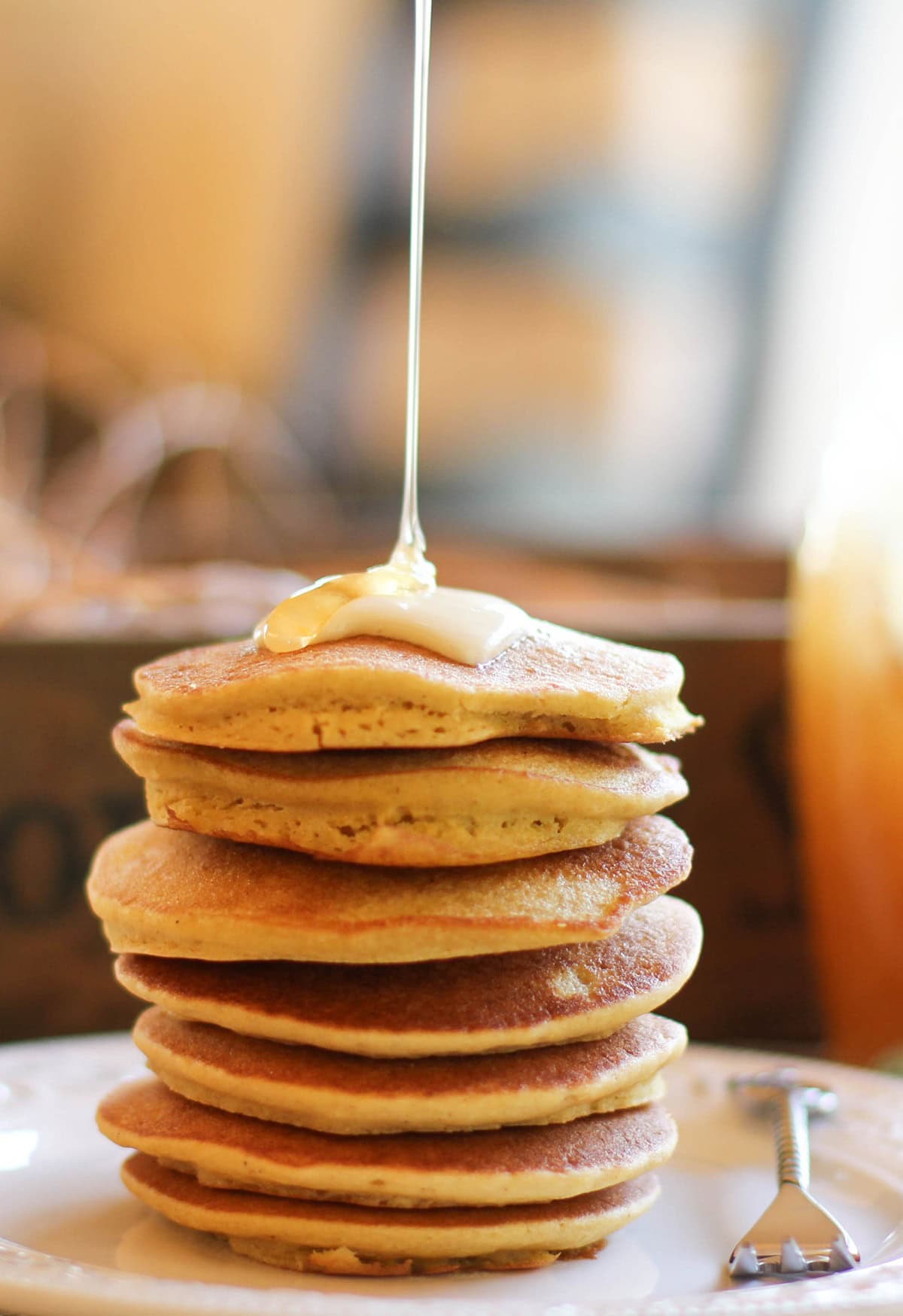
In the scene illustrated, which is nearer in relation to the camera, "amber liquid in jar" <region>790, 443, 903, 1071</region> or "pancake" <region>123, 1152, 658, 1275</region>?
"pancake" <region>123, 1152, 658, 1275</region>

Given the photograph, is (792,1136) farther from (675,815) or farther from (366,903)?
(675,815)

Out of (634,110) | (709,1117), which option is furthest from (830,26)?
(709,1117)

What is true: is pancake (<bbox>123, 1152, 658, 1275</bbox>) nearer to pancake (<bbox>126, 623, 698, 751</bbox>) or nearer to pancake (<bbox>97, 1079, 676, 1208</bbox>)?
pancake (<bbox>97, 1079, 676, 1208</bbox>)

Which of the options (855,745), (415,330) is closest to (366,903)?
(415,330)

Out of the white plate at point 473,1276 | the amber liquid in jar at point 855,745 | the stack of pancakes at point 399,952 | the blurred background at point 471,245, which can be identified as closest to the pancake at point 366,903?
the stack of pancakes at point 399,952

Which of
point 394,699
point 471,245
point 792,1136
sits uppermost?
point 471,245

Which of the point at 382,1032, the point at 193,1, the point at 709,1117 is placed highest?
the point at 193,1

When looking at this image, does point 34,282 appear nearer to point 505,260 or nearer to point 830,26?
point 505,260

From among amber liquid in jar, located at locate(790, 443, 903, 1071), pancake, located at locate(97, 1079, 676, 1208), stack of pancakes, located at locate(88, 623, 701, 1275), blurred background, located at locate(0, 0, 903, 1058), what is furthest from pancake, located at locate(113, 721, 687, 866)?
blurred background, located at locate(0, 0, 903, 1058)
